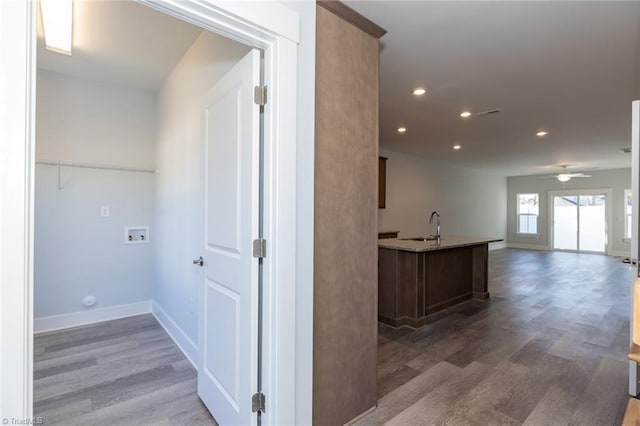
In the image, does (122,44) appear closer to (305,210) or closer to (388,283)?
(305,210)

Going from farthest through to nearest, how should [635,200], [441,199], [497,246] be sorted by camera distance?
[497,246] < [441,199] < [635,200]

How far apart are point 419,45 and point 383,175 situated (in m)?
4.02

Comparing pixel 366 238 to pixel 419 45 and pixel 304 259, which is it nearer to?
pixel 304 259

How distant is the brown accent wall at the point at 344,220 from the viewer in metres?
1.75

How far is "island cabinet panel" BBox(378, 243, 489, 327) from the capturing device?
364 centimetres

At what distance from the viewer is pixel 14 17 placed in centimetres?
94

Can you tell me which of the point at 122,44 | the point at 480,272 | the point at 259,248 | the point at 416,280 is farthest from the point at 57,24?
the point at 480,272

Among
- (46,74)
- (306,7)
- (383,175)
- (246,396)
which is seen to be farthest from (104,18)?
(383,175)

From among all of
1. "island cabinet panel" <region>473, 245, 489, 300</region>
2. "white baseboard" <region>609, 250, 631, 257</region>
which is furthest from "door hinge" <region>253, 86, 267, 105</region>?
"white baseboard" <region>609, 250, 631, 257</region>

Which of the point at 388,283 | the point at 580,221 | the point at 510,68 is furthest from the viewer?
the point at 580,221

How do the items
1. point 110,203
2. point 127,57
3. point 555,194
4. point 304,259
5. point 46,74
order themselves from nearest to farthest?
1. point 304,259
2. point 127,57
3. point 46,74
4. point 110,203
5. point 555,194

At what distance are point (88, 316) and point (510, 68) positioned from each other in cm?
500

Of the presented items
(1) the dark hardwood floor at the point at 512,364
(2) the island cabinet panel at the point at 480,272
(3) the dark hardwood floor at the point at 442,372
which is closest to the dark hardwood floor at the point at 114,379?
(3) the dark hardwood floor at the point at 442,372

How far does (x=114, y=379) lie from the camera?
7.89 ft
